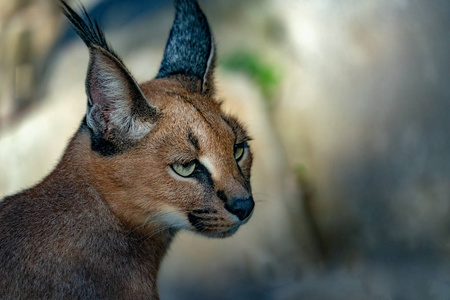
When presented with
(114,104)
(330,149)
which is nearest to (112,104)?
(114,104)

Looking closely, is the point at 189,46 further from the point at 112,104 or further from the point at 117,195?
the point at 117,195

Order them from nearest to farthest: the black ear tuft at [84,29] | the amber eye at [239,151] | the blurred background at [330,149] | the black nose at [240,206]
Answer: the black ear tuft at [84,29] → the black nose at [240,206] → the amber eye at [239,151] → the blurred background at [330,149]

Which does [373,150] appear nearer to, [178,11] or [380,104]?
[380,104]

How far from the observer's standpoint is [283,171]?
6484mm

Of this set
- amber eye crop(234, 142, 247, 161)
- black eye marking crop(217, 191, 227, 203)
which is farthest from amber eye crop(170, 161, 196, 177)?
amber eye crop(234, 142, 247, 161)

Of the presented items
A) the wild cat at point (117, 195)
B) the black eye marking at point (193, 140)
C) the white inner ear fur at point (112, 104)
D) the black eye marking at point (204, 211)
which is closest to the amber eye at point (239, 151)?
the wild cat at point (117, 195)

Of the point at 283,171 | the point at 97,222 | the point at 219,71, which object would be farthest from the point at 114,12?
the point at 97,222

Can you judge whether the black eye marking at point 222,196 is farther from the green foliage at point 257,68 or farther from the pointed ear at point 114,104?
the green foliage at point 257,68

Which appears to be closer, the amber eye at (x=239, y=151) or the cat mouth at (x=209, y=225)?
the cat mouth at (x=209, y=225)

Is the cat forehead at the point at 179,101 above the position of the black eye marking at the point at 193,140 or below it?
above

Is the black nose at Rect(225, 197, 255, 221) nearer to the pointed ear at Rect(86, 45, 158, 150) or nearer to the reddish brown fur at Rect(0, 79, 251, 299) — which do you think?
the reddish brown fur at Rect(0, 79, 251, 299)

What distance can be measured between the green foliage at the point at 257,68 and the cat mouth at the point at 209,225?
3.04m

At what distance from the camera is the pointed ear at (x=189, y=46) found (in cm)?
429

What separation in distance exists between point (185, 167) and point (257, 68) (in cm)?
318
